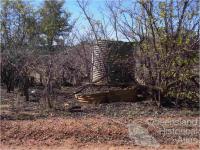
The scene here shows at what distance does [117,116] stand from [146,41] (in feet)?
8.36

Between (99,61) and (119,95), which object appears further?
(99,61)

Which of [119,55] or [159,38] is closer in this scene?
[159,38]

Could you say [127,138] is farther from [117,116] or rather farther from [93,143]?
[117,116]

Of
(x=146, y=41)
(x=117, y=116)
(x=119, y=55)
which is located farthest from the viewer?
(x=119, y=55)

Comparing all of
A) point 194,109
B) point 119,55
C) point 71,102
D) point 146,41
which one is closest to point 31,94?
point 71,102

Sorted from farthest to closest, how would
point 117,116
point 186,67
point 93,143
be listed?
point 186,67
point 117,116
point 93,143

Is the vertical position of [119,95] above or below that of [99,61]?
below

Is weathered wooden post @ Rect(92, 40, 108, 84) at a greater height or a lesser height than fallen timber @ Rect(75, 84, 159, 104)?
greater

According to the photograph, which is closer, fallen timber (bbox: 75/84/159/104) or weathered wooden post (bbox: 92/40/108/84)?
fallen timber (bbox: 75/84/159/104)

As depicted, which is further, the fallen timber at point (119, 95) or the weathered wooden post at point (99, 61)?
the weathered wooden post at point (99, 61)

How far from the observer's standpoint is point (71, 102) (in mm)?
11617

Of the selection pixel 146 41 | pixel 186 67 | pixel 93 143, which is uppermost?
pixel 146 41

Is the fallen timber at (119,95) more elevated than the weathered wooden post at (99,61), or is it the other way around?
the weathered wooden post at (99,61)

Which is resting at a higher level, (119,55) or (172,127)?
(119,55)
